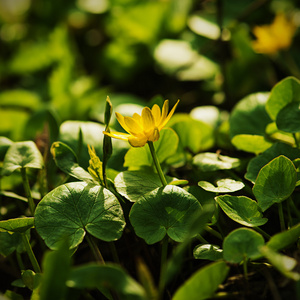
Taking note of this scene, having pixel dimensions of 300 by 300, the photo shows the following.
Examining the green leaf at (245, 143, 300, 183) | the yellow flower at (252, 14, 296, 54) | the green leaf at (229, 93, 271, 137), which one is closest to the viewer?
the green leaf at (245, 143, 300, 183)

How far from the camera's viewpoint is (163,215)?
646 millimetres

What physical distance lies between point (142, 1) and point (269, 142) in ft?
4.21

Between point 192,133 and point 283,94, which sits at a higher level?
point 283,94

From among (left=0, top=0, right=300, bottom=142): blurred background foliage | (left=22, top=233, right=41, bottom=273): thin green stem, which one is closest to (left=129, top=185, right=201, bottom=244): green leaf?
(left=22, top=233, right=41, bottom=273): thin green stem

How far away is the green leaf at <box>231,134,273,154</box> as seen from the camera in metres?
0.80

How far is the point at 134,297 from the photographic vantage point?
1.57 ft

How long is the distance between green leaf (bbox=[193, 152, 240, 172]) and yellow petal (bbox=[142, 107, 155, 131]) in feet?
0.56

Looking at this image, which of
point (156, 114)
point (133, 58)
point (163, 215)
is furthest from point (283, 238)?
point (133, 58)

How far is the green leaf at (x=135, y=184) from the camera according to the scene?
0.68m

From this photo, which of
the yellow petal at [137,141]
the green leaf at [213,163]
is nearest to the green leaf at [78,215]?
the yellow petal at [137,141]

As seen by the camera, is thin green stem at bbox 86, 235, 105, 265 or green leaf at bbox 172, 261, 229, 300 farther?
thin green stem at bbox 86, 235, 105, 265

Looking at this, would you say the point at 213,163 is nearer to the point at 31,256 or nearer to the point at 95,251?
the point at 95,251

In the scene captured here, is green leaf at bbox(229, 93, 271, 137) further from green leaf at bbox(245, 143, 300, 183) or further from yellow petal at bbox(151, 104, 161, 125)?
yellow petal at bbox(151, 104, 161, 125)

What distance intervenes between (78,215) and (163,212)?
0.16 meters
